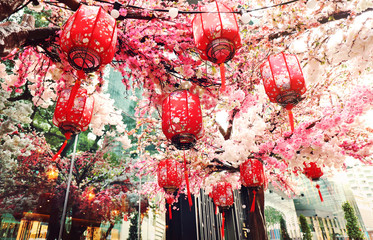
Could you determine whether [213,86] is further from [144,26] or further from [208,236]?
[208,236]

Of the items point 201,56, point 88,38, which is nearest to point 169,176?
point 201,56

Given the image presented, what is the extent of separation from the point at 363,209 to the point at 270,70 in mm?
10928

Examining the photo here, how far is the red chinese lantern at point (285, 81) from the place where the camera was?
186cm

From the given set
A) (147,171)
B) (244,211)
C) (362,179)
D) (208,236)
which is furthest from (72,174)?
(362,179)

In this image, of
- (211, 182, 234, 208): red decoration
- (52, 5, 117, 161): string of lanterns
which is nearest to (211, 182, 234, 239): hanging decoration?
(211, 182, 234, 208): red decoration

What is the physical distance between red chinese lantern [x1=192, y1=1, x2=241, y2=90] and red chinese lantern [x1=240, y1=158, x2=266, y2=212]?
227 centimetres

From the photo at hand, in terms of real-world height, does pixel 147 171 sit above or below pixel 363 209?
above

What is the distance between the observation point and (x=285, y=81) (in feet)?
6.16

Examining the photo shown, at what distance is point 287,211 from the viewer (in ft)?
38.6

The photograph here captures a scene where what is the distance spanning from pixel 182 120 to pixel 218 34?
81 cm

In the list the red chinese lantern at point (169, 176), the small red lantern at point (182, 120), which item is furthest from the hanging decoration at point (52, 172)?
the small red lantern at point (182, 120)

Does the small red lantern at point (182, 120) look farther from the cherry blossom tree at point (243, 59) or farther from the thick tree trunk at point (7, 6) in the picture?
the thick tree trunk at point (7, 6)

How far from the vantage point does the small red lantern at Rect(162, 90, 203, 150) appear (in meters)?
1.90

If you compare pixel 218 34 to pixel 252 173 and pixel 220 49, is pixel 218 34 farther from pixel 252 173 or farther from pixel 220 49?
pixel 252 173
